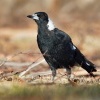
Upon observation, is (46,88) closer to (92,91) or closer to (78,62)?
(92,91)

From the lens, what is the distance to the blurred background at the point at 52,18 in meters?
21.0

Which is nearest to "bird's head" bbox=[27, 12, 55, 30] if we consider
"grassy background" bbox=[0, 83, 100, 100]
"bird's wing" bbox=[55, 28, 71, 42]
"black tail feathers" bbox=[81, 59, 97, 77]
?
"bird's wing" bbox=[55, 28, 71, 42]

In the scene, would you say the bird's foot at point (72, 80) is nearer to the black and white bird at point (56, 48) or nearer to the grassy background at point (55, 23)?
the black and white bird at point (56, 48)

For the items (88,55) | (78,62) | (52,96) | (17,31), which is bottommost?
(52,96)

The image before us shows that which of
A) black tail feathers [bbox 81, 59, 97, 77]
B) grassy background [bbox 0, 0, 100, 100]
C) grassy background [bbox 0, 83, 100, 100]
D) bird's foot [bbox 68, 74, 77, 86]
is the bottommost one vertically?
grassy background [bbox 0, 83, 100, 100]

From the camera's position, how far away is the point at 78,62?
1178 centimetres

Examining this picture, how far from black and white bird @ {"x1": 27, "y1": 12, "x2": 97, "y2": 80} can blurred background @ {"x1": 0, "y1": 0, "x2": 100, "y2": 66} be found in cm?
792

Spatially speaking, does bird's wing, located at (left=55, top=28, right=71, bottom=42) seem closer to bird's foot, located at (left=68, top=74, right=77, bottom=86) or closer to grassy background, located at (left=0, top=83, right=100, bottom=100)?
bird's foot, located at (left=68, top=74, right=77, bottom=86)

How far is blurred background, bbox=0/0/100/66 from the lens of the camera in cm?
2105

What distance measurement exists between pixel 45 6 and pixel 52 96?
60.8 ft

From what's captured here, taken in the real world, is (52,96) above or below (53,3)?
below

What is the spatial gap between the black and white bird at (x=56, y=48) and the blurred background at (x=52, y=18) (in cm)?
792

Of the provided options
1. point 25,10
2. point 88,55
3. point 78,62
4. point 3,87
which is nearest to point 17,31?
point 25,10

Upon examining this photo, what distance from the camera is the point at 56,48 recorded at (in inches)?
451
